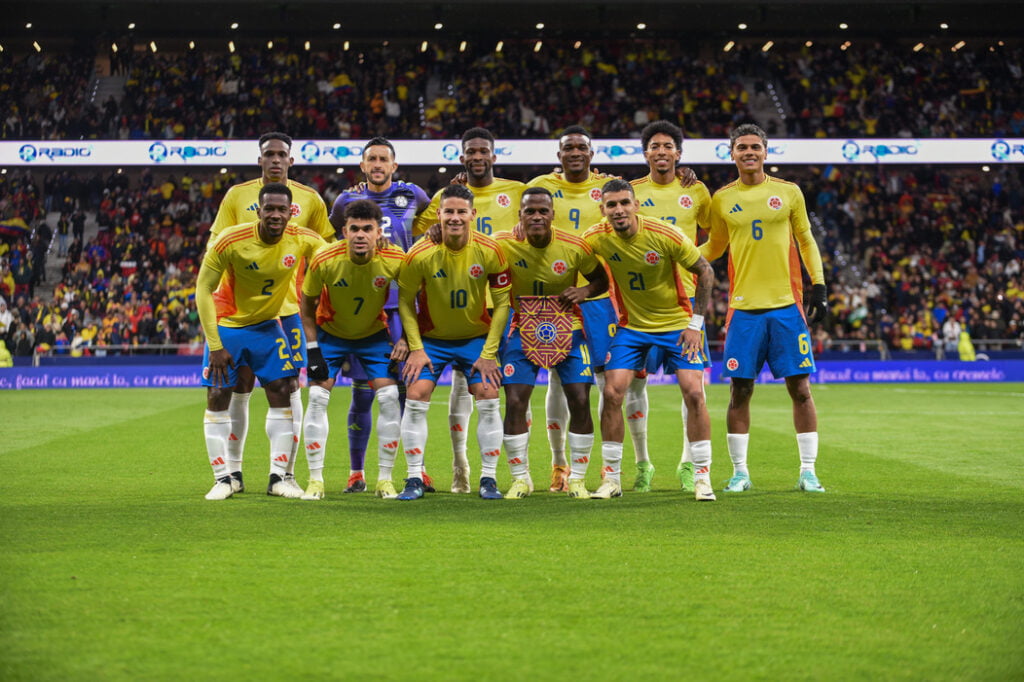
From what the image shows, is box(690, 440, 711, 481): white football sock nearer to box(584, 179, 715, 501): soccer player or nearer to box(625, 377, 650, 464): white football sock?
box(584, 179, 715, 501): soccer player

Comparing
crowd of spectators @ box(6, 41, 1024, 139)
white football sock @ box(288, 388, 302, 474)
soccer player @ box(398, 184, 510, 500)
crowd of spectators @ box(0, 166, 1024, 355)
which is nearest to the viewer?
soccer player @ box(398, 184, 510, 500)

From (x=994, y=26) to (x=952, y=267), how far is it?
29.4ft

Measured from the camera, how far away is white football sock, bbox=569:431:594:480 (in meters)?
7.48

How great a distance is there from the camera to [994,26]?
115ft

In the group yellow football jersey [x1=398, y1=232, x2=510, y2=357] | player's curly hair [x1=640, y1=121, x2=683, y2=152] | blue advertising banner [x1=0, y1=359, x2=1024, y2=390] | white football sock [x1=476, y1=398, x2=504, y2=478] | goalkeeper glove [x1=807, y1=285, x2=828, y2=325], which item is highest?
player's curly hair [x1=640, y1=121, x2=683, y2=152]

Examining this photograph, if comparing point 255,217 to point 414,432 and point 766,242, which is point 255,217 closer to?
point 414,432

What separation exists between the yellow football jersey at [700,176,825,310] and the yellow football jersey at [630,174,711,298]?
15 cm

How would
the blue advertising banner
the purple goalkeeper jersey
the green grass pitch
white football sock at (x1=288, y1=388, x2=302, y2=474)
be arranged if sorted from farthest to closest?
the blue advertising banner → the purple goalkeeper jersey → white football sock at (x1=288, y1=388, x2=302, y2=474) → the green grass pitch

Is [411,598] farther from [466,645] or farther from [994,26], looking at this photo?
[994,26]

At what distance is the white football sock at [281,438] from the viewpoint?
7641 mm

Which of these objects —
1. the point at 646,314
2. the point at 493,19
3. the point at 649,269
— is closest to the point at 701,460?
the point at 646,314

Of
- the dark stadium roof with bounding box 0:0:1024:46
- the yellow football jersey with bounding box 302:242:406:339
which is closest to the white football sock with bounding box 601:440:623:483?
the yellow football jersey with bounding box 302:242:406:339

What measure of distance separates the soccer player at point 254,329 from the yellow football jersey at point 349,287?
28 centimetres

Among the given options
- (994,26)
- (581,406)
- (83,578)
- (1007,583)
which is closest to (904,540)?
(1007,583)
